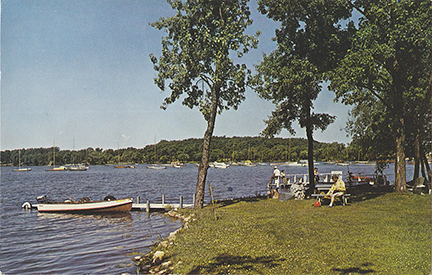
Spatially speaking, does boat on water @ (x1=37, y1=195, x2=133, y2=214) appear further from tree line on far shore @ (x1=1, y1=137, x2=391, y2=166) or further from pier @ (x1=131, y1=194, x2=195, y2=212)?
tree line on far shore @ (x1=1, y1=137, x2=391, y2=166)

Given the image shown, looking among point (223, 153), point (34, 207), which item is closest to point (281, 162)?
point (223, 153)

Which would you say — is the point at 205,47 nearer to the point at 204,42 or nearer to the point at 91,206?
the point at 204,42

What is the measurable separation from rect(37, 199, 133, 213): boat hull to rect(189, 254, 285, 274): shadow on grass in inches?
705

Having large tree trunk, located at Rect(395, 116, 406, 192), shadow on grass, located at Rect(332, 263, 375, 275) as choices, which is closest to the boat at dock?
large tree trunk, located at Rect(395, 116, 406, 192)

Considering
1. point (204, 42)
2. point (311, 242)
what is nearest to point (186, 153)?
point (204, 42)

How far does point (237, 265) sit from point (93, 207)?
2035 centimetres

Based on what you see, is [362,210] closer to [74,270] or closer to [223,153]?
[74,270]

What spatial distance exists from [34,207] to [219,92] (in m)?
22.4

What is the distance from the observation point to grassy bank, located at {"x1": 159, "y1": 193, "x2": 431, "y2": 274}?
329 inches

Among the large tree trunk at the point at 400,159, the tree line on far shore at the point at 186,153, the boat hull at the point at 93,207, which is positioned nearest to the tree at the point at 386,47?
the large tree trunk at the point at 400,159

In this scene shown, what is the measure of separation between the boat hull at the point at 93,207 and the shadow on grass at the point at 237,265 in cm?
1792

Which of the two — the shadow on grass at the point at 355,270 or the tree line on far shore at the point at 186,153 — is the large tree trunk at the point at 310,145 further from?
the tree line on far shore at the point at 186,153

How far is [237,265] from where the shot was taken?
29.2 feet

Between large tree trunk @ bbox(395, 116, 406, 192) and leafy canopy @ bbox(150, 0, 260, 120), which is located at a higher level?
leafy canopy @ bbox(150, 0, 260, 120)
